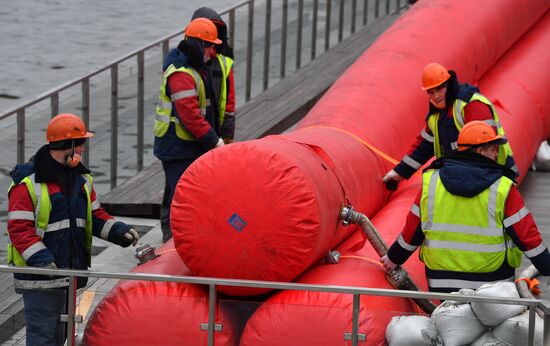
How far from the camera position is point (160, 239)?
1103cm

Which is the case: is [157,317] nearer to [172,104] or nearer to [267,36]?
[172,104]

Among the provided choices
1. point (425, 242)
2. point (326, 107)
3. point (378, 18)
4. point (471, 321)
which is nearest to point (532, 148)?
point (326, 107)

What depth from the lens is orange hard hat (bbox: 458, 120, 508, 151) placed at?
26.3ft

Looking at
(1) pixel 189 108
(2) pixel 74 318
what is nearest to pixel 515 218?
(2) pixel 74 318

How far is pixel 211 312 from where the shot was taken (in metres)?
7.32

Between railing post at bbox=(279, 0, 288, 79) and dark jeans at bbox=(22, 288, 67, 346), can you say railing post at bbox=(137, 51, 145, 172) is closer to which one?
railing post at bbox=(279, 0, 288, 79)

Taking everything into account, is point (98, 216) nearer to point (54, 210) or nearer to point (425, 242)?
point (54, 210)

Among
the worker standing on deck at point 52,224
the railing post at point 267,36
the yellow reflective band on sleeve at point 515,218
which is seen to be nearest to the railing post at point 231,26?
the railing post at point 267,36

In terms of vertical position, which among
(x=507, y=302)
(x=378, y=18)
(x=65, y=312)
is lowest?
(x=378, y=18)

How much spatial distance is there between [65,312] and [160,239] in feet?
11.5

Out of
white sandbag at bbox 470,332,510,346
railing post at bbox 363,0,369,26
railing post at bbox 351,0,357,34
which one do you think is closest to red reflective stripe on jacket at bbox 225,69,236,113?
white sandbag at bbox 470,332,510,346

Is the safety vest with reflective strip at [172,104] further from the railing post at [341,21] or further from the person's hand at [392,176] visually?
the railing post at [341,21]

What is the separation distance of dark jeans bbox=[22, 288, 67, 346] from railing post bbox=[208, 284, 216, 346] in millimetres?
869

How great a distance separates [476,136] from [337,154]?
1297 mm
